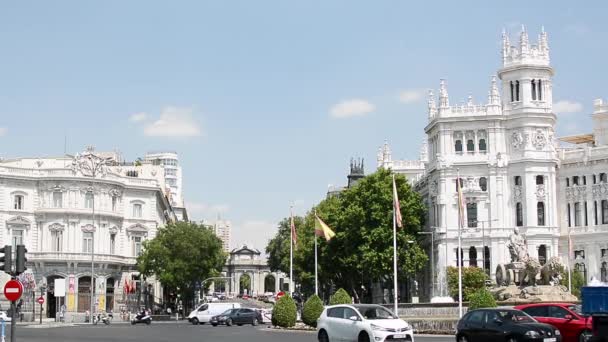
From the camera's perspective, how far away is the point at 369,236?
9100cm

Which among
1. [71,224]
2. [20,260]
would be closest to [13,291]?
→ [20,260]

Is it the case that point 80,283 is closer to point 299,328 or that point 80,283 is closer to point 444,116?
point 444,116

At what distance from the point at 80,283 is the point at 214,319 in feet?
99.8

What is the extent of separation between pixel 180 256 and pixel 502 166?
33.6 meters

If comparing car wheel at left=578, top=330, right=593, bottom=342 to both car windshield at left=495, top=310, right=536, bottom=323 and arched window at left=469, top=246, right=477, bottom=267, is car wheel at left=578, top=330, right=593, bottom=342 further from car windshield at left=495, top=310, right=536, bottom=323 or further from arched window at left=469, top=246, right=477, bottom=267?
arched window at left=469, top=246, right=477, bottom=267

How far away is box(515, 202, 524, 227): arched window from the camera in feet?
309

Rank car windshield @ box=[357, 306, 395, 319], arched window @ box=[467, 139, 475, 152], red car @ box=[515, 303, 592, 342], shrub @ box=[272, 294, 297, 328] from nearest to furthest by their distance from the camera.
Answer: car windshield @ box=[357, 306, 395, 319] → red car @ box=[515, 303, 592, 342] → shrub @ box=[272, 294, 297, 328] → arched window @ box=[467, 139, 475, 152]

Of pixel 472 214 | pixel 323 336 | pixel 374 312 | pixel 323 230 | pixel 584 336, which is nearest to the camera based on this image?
pixel 374 312

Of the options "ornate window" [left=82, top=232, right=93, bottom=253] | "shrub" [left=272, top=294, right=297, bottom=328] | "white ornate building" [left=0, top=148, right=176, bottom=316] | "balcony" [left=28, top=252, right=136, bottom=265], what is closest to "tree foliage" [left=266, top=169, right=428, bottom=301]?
"white ornate building" [left=0, top=148, right=176, bottom=316]

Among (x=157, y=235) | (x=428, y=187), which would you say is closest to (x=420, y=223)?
(x=428, y=187)

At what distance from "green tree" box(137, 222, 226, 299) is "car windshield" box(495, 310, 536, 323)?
222ft

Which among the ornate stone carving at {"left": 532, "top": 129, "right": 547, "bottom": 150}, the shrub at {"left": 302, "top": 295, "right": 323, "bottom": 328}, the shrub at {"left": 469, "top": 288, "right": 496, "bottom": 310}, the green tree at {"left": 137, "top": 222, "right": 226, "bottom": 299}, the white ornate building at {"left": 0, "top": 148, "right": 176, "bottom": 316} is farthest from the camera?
the green tree at {"left": 137, "top": 222, "right": 226, "bottom": 299}

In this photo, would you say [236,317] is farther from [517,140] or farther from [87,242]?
[517,140]

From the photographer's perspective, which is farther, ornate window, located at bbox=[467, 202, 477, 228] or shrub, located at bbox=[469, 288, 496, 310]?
ornate window, located at bbox=[467, 202, 477, 228]
